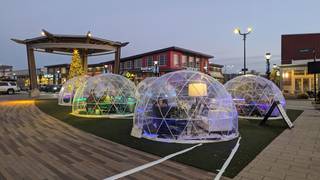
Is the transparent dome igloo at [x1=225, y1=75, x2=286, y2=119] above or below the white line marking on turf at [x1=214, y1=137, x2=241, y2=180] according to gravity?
above

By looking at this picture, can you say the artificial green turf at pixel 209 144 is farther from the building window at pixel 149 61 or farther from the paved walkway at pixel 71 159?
the building window at pixel 149 61

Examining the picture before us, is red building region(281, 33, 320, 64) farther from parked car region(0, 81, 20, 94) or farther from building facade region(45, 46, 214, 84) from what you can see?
parked car region(0, 81, 20, 94)

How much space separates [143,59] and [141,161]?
1895 inches

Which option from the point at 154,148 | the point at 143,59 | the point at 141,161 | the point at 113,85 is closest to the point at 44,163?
the point at 141,161

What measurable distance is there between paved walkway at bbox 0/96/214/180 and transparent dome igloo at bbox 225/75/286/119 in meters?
8.70

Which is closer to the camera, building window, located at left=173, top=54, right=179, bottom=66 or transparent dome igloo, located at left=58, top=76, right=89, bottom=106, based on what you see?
transparent dome igloo, located at left=58, top=76, right=89, bottom=106

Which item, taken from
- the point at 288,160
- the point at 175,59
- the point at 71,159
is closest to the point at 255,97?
the point at 288,160

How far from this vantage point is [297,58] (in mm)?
45375

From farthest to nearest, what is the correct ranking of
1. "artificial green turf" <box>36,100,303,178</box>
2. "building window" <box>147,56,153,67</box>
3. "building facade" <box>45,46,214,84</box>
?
"building window" <box>147,56,153,67</box>, "building facade" <box>45,46,214,84</box>, "artificial green turf" <box>36,100,303,178</box>

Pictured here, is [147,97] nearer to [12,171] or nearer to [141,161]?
[141,161]

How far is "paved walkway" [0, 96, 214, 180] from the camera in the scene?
5.91 m

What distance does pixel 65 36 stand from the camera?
97.8 feet

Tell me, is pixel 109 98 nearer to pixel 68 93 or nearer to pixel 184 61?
pixel 68 93

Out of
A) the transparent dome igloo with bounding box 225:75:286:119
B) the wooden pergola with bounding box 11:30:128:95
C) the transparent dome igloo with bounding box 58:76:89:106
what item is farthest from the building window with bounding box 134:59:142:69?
the transparent dome igloo with bounding box 225:75:286:119
